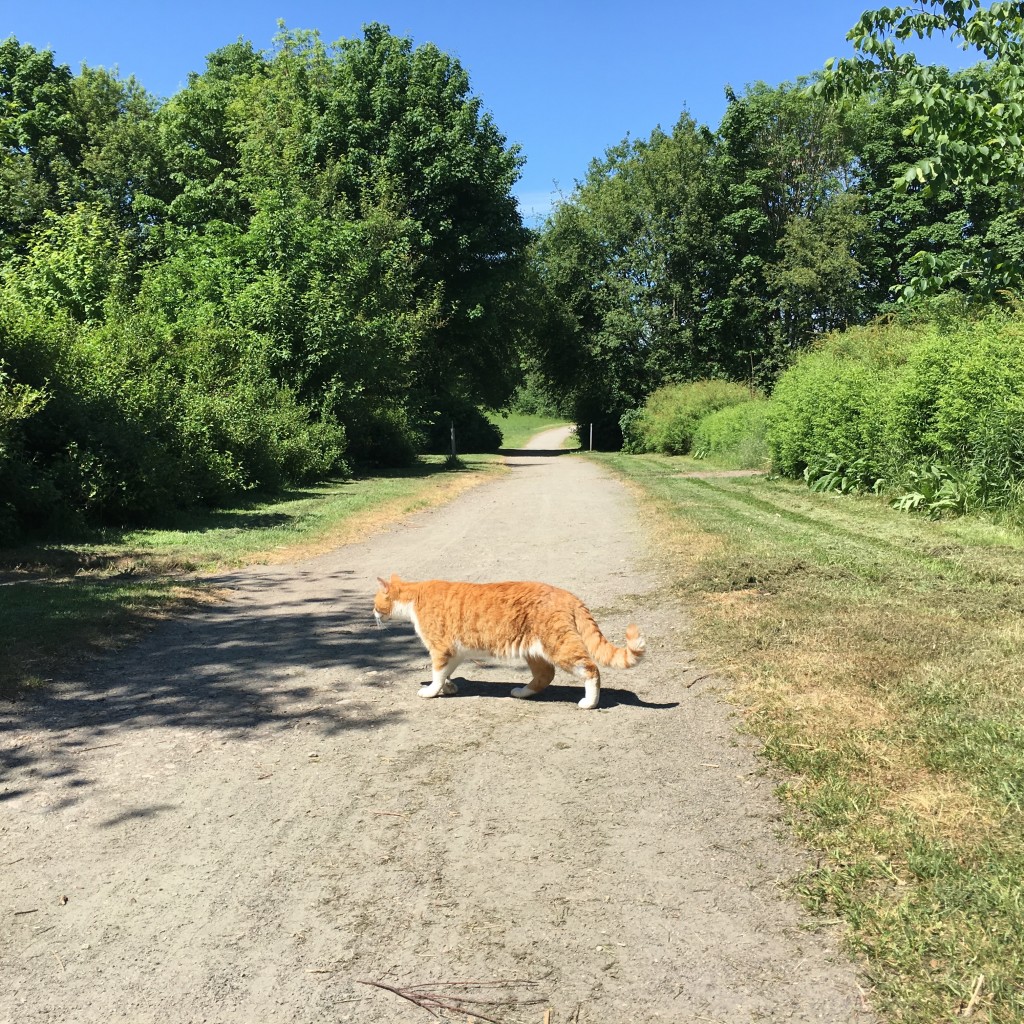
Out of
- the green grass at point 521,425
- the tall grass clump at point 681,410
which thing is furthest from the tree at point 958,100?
the green grass at point 521,425

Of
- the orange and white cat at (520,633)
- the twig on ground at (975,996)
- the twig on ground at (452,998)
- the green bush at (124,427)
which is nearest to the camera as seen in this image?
the twig on ground at (975,996)

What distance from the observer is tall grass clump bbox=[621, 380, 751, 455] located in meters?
36.4

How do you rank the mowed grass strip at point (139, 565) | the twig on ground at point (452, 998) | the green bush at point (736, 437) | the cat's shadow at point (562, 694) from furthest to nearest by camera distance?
the green bush at point (736, 437)
the mowed grass strip at point (139, 565)
the cat's shadow at point (562, 694)
the twig on ground at point (452, 998)

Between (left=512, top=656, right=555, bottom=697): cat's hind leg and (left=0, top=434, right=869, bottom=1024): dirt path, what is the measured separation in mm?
178

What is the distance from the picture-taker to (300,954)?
2.96m

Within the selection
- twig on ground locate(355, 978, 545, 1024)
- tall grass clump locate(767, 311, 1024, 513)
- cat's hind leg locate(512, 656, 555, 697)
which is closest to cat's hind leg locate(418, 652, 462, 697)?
cat's hind leg locate(512, 656, 555, 697)

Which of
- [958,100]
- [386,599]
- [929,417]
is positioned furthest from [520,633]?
[929,417]

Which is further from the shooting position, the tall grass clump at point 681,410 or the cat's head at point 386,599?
the tall grass clump at point 681,410

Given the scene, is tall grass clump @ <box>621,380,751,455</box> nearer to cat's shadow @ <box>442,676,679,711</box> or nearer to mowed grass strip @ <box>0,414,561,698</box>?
mowed grass strip @ <box>0,414,561,698</box>

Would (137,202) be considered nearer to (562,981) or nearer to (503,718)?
(503,718)

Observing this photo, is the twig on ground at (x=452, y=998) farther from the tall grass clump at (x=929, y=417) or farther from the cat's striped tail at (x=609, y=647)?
the tall grass clump at (x=929, y=417)

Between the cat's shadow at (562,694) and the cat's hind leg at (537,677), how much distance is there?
4 centimetres

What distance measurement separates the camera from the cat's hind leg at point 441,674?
5.71 m

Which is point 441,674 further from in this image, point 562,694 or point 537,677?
point 562,694
